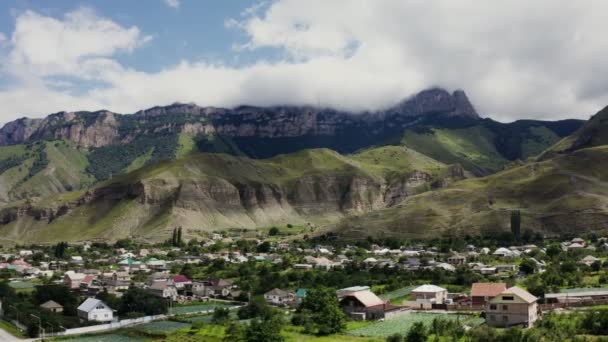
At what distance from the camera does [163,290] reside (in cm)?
9569

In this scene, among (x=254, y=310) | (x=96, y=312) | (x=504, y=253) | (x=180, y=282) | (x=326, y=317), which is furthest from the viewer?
(x=504, y=253)

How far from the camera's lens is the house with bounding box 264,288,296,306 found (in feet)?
284

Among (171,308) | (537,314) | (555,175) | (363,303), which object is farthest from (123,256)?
(555,175)

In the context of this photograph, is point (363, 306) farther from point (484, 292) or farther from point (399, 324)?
point (484, 292)

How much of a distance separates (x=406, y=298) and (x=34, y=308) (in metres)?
46.2

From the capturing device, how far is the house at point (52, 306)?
3181 inches

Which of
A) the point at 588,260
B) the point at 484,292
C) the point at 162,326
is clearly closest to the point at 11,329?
the point at 162,326

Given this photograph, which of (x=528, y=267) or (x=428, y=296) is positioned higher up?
(x=528, y=267)

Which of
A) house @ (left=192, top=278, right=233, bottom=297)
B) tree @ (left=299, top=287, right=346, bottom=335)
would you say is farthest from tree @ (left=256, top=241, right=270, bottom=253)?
tree @ (left=299, top=287, right=346, bottom=335)

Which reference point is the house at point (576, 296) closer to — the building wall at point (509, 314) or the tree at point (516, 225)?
the building wall at point (509, 314)

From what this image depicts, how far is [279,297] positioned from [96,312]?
934 inches

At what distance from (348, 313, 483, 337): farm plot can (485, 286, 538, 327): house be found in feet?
5.50

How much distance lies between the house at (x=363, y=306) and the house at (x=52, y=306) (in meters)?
36.6

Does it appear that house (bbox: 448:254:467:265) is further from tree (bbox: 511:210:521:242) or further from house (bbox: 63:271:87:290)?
house (bbox: 63:271:87:290)
